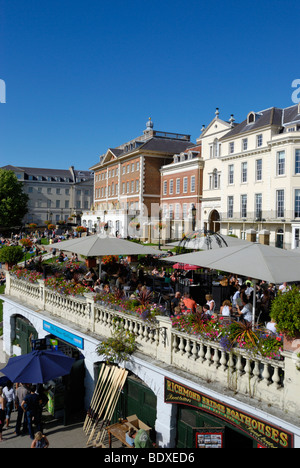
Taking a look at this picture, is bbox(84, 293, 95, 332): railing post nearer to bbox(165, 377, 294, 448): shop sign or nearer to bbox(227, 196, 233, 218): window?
bbox(165, 377, 294, 448): shop sign

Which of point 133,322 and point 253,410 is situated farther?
point 133,322

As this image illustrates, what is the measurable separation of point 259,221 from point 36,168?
7457cm

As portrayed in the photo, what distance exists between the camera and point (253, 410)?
18.7ft

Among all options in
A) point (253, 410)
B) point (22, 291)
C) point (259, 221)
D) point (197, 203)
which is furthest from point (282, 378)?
point (197, 203)

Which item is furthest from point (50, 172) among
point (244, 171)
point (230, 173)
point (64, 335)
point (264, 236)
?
point (64, 335)

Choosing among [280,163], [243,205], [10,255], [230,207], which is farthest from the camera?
[230,207]

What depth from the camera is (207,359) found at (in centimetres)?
682

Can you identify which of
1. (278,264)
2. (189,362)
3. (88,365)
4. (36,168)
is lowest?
(88,365)

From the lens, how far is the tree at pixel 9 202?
69.4m

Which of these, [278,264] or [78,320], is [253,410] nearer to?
[278,264]

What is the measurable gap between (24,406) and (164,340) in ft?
15.5

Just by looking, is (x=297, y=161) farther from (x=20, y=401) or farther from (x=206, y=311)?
(x=20, y=401)

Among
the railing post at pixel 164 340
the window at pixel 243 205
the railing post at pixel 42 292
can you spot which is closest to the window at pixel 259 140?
the window at pixel 243 205

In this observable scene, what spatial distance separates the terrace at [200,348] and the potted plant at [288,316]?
8.1 inches
